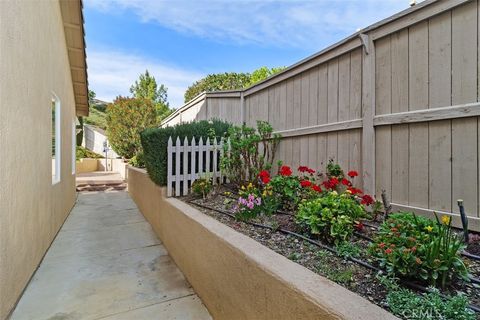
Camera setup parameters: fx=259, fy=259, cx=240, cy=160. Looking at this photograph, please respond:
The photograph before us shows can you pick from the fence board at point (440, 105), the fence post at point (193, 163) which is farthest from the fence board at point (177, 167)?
the fence board at point (440, 105)

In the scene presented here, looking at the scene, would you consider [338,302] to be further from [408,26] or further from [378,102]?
[408,26]

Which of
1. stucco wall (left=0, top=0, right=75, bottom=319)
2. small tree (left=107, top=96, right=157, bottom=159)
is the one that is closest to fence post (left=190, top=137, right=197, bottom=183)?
stucco wall (left=0, top=0, right=75, bottom=319)

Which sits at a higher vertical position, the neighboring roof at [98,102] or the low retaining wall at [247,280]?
the neighboring roof at [98,102]

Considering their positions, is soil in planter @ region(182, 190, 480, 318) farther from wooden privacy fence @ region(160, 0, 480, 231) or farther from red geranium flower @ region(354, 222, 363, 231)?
wooden privacy fence @ region(160, 0, 480, 231)

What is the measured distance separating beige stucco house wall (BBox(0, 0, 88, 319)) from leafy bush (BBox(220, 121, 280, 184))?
2.51 m

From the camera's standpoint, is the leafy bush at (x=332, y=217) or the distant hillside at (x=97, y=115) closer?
the leafy bush at (x=332, y=217)

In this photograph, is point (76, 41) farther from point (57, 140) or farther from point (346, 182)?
point (346, 182)

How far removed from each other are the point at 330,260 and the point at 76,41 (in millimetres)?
6805

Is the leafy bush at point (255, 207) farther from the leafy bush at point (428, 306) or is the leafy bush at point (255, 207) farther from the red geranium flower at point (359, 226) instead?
the leafy bush at point (428, 306)

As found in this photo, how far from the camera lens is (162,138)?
4273mm

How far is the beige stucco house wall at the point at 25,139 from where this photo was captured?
216 cm

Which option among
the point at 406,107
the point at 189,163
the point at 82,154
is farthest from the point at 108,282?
the point at 82,154

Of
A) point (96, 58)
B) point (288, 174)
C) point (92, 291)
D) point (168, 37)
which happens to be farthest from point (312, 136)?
point (96, 58)

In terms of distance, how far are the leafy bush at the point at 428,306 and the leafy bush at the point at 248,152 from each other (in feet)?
9.05
